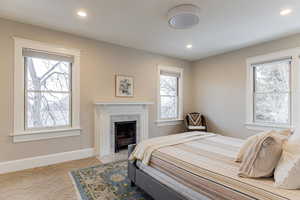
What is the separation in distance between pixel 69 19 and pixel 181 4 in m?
1.90

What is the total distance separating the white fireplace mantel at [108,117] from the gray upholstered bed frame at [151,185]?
1.56 meters

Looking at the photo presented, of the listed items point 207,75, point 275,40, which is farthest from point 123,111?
point 275,40

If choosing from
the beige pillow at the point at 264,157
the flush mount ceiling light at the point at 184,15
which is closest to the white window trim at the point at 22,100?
the flush mount ceiling light at the point at 184,15

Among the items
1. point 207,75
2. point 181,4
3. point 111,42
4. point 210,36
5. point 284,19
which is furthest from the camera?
point 207,75

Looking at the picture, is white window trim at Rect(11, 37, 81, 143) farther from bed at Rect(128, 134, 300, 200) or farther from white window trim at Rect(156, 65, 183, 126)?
white window trim at Rect(156, 65, 183, 126)

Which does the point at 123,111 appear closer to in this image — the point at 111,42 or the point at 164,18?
the point at 111,42

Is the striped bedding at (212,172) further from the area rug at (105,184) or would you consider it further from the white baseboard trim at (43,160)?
the white baseboard trim at (43,160)

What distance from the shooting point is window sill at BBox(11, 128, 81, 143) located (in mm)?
2736

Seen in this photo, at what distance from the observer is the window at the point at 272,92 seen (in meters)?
3.36

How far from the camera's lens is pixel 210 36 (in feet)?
10.9

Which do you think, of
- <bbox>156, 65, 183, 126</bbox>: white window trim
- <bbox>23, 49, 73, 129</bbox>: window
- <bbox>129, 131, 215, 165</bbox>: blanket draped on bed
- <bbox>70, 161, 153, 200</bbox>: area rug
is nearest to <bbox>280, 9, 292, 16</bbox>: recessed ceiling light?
<bbox>129, 131, 215, 165</bbox>: blanket draped on bed

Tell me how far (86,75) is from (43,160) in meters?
1.87

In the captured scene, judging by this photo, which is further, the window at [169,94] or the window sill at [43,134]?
the window at [169,94]

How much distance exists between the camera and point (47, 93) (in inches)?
121
